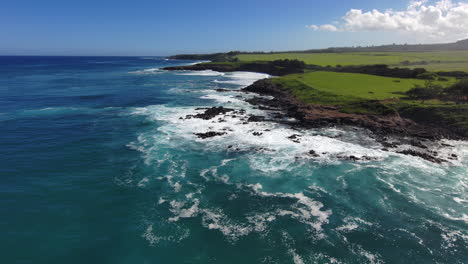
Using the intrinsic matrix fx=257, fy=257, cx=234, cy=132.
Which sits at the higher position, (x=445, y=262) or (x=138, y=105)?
(x=138, y=105)

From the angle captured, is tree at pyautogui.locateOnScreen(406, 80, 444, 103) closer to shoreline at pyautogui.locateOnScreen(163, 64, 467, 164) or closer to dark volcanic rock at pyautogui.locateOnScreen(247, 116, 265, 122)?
shoreline at pyautogui.locateOnScreen(163, 64, 467, 164)

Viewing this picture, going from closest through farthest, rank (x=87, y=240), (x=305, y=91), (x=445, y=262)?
(x=445, y=262), (x=87, y=240), (x=305, y=91)

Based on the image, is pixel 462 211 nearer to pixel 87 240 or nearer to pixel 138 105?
pixel 87 240

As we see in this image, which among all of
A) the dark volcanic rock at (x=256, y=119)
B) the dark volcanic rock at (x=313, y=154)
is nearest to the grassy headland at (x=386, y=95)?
the dark volcanic rock at (x=256, y=119)

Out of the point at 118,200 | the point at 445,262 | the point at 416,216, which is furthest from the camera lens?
the point at 118,200

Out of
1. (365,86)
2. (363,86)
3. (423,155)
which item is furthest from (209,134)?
(365,86)

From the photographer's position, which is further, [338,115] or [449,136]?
[338,115]

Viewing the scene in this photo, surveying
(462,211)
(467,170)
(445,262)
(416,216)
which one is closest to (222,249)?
(445,262)

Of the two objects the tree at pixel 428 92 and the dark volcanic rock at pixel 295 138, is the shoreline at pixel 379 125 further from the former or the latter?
the tree at pixel 428 92

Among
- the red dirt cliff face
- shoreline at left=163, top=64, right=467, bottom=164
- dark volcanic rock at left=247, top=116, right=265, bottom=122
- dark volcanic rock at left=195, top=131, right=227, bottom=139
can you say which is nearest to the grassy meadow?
the red dirt cliff face
